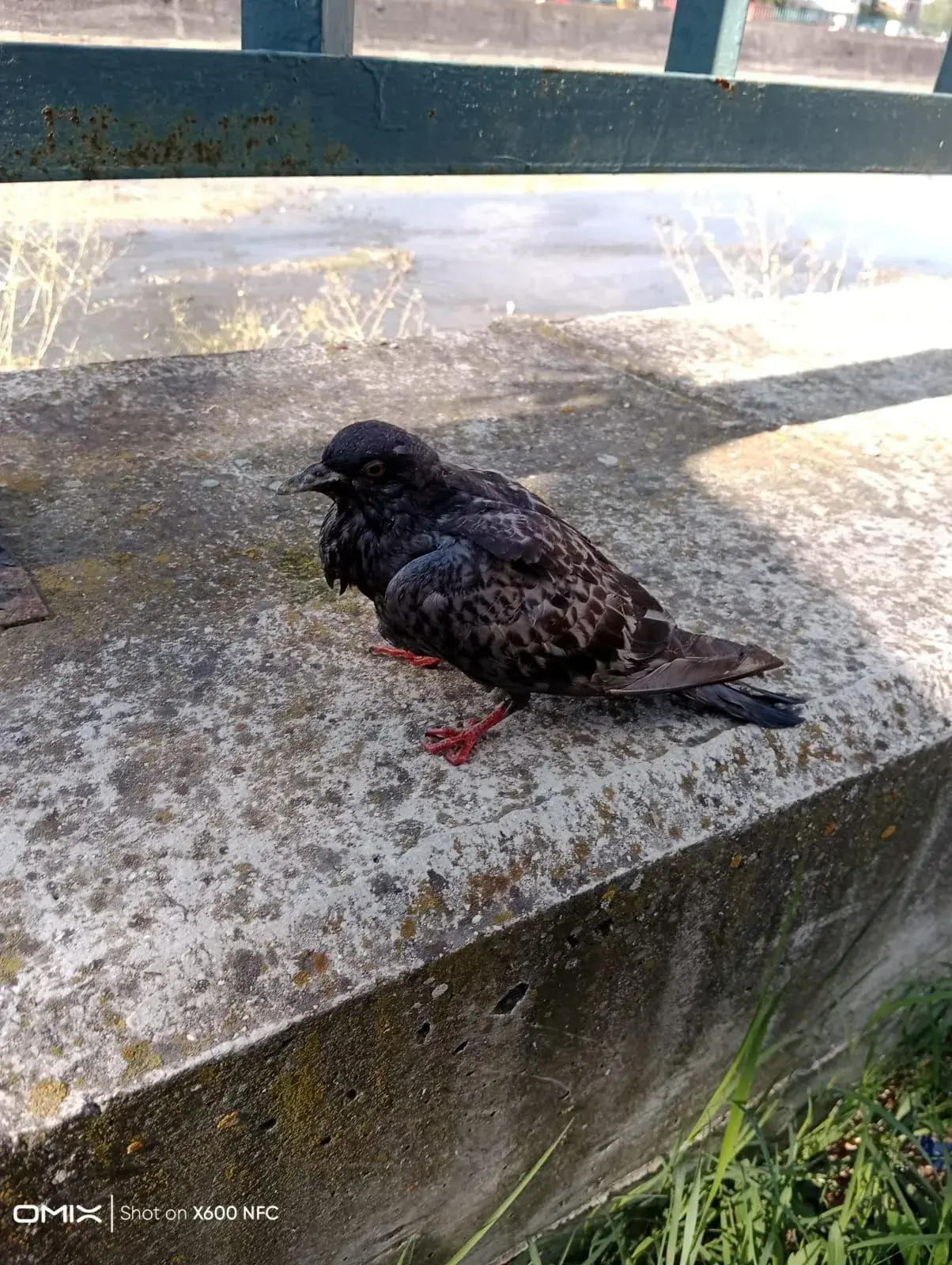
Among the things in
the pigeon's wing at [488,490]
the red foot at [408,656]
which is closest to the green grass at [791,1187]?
the red foot at [408,656]

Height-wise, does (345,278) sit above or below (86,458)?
below

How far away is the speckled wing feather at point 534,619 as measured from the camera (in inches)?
74.2

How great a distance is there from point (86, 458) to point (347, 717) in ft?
4.46

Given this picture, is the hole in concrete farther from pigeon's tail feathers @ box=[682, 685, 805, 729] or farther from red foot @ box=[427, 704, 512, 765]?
pigeon's tail feathers @ box=[682, 685, 805, 729]

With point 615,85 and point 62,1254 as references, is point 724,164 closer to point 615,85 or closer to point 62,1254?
point 615,85

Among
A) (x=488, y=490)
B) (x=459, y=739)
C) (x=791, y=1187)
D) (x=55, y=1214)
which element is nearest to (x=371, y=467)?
(x=488, y=490)

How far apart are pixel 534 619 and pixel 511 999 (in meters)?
0.69

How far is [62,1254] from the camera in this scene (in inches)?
55.5

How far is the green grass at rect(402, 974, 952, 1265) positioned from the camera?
195cm

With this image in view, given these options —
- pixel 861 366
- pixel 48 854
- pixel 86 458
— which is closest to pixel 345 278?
pixel 861 366

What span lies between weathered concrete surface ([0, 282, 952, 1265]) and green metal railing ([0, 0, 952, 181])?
85cm

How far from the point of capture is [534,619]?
189 centimetres

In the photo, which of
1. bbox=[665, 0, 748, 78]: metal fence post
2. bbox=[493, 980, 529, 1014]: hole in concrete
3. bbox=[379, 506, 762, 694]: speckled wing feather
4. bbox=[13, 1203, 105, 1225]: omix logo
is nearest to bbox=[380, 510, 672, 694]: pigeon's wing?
bbox=[379, 506, 762, 694]: speckled wing feather

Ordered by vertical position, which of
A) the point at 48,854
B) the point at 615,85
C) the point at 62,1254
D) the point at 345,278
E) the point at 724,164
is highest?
the point at 615,85
